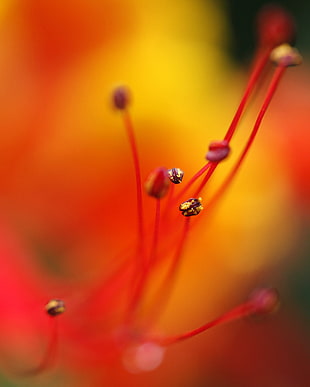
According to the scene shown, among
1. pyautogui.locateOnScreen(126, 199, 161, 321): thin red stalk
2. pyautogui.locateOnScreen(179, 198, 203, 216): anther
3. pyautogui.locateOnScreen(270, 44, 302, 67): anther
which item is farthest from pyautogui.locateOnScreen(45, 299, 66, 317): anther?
pyautogui.locateOnScreen(270, 44, 302, 67): anther

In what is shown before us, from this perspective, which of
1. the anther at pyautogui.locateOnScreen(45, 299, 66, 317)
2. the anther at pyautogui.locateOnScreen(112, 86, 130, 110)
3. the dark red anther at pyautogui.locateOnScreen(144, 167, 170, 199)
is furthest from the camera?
the anther at pyautogui.locateOnScreen(112, 86, 130, 110)

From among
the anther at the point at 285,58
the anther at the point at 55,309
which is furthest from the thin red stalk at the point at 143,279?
the anther at the point at 285,58

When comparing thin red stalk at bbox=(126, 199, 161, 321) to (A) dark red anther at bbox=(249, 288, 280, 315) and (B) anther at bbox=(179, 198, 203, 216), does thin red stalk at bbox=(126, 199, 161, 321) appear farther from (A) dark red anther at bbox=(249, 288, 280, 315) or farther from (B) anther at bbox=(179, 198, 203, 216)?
(A) dark red anther at bbox=(249, 288, 280, 315)

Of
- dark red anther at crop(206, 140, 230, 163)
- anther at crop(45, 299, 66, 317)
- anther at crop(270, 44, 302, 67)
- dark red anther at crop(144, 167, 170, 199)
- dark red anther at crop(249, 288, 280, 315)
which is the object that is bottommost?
dark red anther at crop(249, 288, 280, 315)

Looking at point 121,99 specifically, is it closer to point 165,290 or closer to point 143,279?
point 143,279

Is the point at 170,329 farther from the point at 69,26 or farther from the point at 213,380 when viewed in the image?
the point at 69,26
